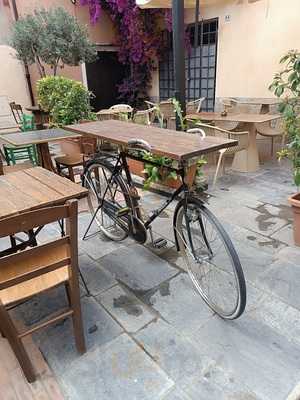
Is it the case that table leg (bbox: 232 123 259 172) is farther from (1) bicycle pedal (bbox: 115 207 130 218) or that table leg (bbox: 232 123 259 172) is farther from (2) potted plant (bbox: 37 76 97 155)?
(1) bicycle pedal (bbox: 115 207 130 218)

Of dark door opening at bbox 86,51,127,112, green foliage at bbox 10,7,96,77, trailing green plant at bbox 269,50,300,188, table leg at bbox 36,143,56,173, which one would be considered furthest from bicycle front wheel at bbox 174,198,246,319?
dark door opening at bbox 86,51,127,112

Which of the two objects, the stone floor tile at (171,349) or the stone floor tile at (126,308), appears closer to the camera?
the stone floor tile at (171,349)

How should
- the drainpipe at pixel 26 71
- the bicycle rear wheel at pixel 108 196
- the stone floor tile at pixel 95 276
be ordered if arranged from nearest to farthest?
the stone floor tile at pixel 95 276 < the bicycle rear wheel at pixel 108 196 < the drainpipe at pixel 26 71

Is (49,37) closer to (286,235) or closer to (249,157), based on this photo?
(249,157)

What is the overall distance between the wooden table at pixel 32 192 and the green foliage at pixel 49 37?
4.93 m

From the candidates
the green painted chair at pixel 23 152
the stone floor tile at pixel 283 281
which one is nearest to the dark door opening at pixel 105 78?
the green painted chair at pixel 23 152

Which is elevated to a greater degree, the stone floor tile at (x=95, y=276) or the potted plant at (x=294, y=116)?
the potted plant at (x=294, y=116)

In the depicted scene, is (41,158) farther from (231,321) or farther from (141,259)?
(231,321)

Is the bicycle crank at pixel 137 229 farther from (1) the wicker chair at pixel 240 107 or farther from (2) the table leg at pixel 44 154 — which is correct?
(1) the wicker chair at pixel 240 107

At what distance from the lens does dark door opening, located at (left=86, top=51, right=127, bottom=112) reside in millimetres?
8078

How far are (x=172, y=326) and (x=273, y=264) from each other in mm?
941

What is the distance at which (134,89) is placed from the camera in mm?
8148

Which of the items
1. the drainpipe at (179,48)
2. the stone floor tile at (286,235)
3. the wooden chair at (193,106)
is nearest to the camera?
the stone floor tile at (286,235)

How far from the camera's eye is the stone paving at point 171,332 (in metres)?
1.35
